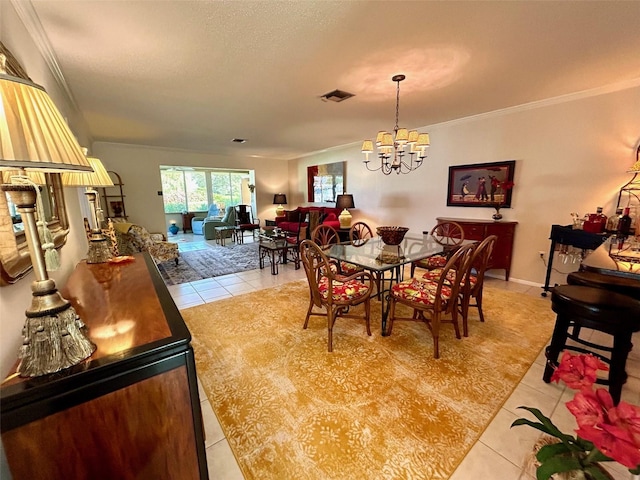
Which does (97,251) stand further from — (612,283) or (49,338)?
(612,283)

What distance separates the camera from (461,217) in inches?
169

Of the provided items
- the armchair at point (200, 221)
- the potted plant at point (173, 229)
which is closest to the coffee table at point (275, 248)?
the armchair at point (200, 221)

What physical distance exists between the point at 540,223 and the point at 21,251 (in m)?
4.86

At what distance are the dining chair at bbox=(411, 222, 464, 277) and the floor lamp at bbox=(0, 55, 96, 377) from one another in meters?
2.64

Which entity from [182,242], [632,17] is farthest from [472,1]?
[182,242]

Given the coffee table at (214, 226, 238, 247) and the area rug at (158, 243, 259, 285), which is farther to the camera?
the coffee table at (214, 226, 238, 247)

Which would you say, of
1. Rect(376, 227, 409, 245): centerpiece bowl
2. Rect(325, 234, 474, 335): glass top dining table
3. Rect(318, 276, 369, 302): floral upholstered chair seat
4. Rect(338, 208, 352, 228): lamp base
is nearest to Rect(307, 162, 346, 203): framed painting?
Rect(338, 208, 352, 228): lamp base

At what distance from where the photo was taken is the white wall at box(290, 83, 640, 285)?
2934 millimetres

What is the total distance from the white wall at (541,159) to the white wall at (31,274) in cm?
477

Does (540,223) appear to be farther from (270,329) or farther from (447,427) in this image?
(270,329)

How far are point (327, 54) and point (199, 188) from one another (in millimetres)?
9327

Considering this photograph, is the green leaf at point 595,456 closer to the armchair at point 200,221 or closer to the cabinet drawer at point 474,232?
the cabinet drawer at point 474,232

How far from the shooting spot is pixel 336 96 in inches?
120

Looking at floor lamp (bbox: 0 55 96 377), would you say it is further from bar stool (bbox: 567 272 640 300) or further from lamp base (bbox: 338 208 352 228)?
lamp base (bbox: 338 208 352 228)
